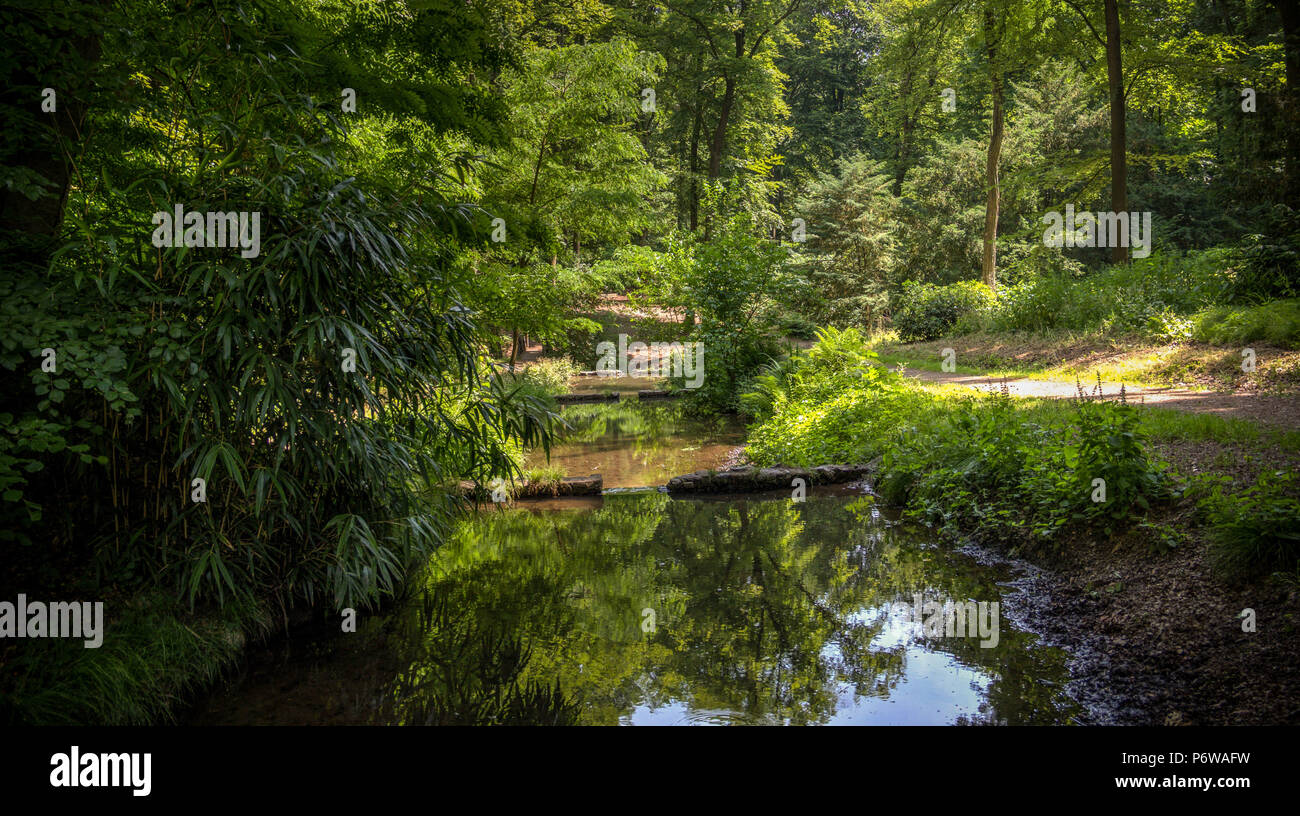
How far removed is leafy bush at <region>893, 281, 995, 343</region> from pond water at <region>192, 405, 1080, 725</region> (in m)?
13.6

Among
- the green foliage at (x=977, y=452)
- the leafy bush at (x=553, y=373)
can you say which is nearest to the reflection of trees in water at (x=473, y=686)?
the green foliage at (x=977, y=452)

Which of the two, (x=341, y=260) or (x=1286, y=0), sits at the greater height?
(x=1286, y=0)

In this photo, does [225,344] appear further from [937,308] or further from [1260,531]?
[937,308]

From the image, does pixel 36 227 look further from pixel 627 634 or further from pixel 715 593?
pixel 715 593

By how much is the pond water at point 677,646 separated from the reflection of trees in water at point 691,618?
0.02m

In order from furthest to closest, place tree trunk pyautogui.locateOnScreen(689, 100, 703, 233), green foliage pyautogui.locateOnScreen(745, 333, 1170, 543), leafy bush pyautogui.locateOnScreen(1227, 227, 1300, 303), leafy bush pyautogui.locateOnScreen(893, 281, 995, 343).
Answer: tree trunk pyautogui.locateOnScreen(689, 100, 703, 233)
leafy bush pyautogui.locateOnScreen(893, 281, 995, 343)
leafy bush pyautogui.locateOnScreen(1227, 227, 1300, 303)
green foliage pyautogui.locateOnScreen(745, 333, 1170, 543)

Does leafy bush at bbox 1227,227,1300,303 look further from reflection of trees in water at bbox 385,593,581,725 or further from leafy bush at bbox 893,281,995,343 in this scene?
reflection of trees in water at bbox 385,593,581,725

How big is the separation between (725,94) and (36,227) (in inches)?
959

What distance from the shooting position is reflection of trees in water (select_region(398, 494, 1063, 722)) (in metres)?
3.91

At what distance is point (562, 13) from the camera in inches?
805

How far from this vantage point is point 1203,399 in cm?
791

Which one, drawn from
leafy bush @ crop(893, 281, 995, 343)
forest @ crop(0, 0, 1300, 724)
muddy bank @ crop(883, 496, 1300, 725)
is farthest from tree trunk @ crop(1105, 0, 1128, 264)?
muddy bank @ crop(883, 496, 1300, 725)
